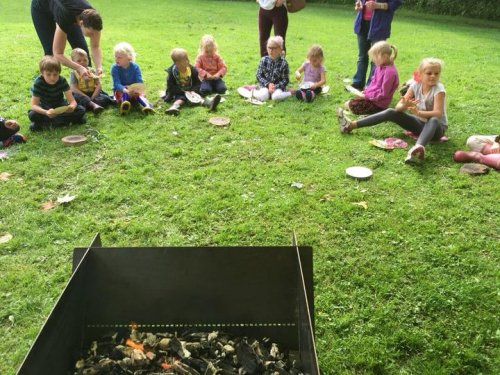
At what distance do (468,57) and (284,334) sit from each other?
9.73 m

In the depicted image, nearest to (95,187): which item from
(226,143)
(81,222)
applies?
(81,222)

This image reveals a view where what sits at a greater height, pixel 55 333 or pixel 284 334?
pixel 55 333

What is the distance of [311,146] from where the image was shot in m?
5.30

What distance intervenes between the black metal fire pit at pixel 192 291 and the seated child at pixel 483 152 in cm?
329

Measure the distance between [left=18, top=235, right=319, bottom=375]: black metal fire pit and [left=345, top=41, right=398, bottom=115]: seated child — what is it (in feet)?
14.5

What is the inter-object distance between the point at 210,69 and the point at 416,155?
3920 millimetres

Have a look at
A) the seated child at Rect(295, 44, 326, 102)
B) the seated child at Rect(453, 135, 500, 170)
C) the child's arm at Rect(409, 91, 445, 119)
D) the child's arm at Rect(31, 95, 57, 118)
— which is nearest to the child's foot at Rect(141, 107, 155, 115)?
the child's arm at Rect(31, 95, 57, 118)

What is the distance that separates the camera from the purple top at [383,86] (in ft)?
20.1

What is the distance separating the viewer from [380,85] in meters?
6.21

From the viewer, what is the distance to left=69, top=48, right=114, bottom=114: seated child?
6.19 m

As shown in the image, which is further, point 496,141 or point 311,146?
point 311,146

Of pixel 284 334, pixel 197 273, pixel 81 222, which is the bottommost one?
pixel 81 222

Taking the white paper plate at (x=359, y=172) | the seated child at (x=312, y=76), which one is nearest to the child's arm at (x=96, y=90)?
the seated child at (x=312, y=76)

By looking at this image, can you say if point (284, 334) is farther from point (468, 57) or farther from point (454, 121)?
point (468, 57)
